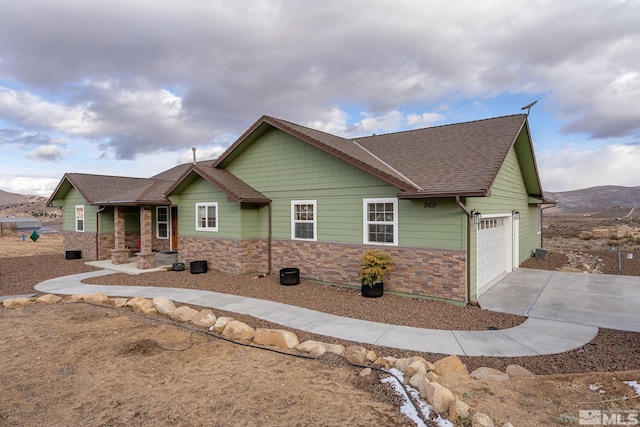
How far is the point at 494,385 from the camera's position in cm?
445

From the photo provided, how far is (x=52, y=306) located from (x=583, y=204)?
168 m

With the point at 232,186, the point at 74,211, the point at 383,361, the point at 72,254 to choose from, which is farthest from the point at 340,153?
the point at 74,211

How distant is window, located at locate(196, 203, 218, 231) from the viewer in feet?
44.1

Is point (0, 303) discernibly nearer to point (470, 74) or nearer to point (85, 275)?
point (85, 275)

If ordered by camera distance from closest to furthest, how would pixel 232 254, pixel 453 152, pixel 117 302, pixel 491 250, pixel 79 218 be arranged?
pixel 117 302
pixel 453 152
pixel 491 250
pixel 232 254
pixel 79 218

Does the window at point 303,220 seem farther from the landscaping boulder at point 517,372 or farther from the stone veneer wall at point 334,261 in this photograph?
the landscaping boulder at point 517,372

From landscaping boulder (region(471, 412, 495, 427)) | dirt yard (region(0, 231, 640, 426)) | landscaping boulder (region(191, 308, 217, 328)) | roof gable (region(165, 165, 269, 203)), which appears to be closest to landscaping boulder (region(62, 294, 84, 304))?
dirt yard (region(0, 231, 640, 426))

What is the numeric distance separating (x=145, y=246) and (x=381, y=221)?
33.5ft

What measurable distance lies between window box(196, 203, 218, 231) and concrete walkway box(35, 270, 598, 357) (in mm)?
4699

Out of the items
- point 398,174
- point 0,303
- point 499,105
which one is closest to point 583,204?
point 499,105

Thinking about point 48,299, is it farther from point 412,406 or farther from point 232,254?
point 412,406

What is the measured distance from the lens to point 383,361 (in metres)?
5.27

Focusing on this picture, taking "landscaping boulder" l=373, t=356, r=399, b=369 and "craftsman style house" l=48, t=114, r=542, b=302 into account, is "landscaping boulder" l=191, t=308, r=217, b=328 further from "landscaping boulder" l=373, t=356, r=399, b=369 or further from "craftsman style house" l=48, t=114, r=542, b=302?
"craftsman style house" l=48, t=114, r=542, b=302

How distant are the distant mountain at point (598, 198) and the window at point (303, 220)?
13661 cm
